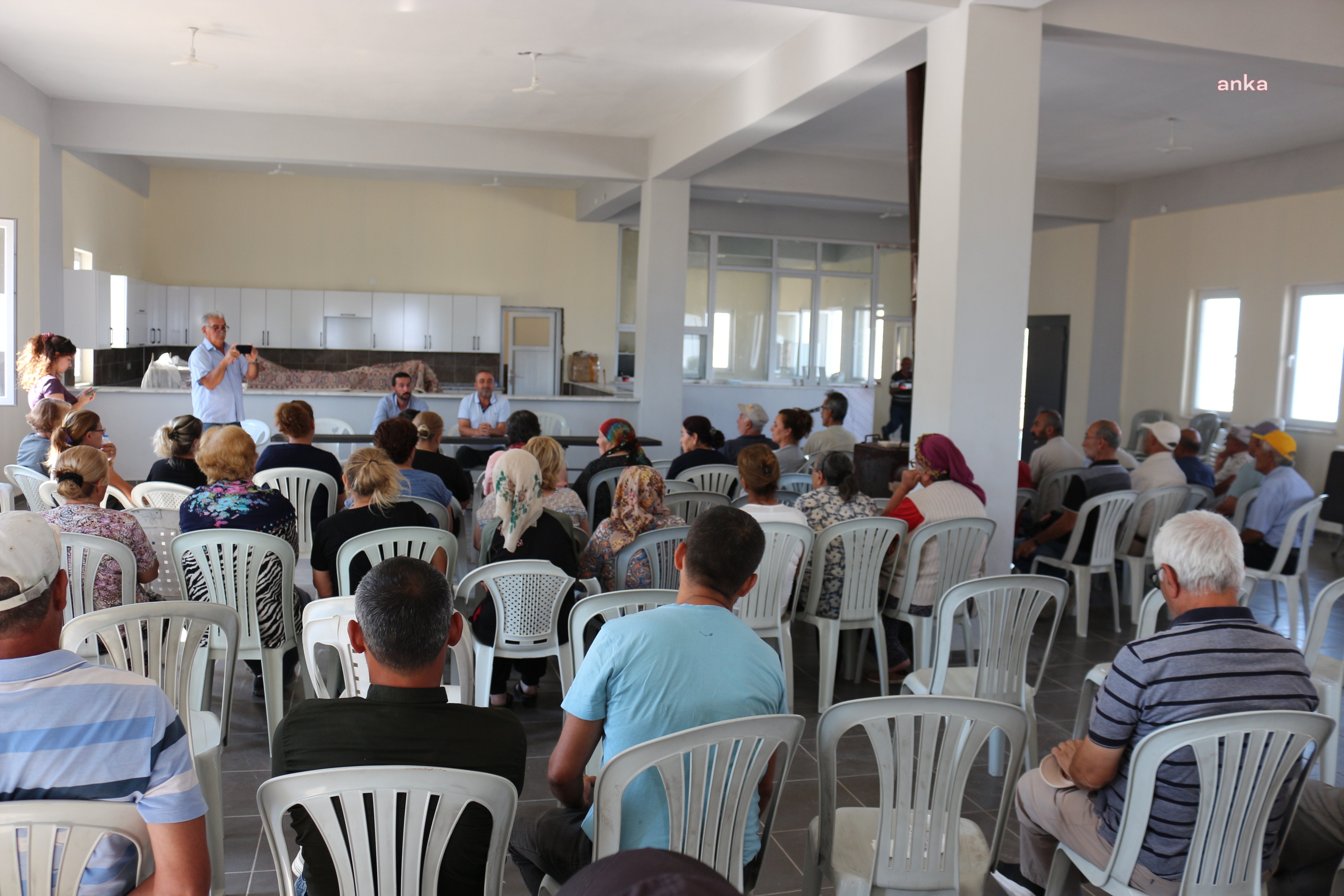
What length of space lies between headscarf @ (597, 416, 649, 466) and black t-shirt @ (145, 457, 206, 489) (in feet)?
6.25

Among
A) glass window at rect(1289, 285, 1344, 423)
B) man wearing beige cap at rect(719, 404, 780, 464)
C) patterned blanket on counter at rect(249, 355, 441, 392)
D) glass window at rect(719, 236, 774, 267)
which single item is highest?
glass window at rect(719, 236, 774, 267)

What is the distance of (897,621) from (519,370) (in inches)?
351

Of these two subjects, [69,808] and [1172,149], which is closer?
[69,808]

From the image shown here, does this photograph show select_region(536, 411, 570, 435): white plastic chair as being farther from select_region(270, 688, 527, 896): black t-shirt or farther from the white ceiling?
select_region(270, 688, 527, 896): black t-shirt

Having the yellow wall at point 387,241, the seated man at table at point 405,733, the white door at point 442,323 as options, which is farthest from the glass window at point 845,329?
the seated man at table at point 405,733

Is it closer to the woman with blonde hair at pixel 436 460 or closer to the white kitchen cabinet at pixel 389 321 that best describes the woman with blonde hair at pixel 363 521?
the woman with blonde hair at pixel 436 460

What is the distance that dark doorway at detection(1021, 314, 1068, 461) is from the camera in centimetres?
1207

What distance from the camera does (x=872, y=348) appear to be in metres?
12.8

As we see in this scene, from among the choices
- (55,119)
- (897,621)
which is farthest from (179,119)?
(897,621)

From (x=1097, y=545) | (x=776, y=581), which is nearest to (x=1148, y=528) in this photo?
(x=1097, y=545)

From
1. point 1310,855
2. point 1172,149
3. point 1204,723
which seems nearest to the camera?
point 1204,723

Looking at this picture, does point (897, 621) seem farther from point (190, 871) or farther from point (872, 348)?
point (872, 348)

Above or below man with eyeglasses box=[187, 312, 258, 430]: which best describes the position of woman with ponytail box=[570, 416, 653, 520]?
below

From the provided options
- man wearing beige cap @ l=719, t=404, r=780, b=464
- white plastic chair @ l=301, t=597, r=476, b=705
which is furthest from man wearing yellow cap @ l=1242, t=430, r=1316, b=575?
white plastic chair @ l=301, t=597, r=476, b=705
